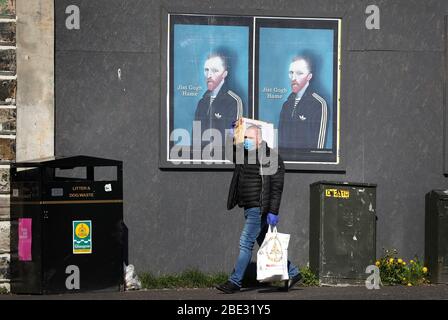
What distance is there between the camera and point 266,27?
1275 cm

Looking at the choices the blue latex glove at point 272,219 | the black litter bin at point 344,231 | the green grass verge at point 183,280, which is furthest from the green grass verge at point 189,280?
the blue latex glove at point 272,219

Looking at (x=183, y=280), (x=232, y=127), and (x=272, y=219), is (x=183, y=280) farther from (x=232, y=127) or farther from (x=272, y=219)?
(x=232, y=127)

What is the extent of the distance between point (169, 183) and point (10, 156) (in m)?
2.08

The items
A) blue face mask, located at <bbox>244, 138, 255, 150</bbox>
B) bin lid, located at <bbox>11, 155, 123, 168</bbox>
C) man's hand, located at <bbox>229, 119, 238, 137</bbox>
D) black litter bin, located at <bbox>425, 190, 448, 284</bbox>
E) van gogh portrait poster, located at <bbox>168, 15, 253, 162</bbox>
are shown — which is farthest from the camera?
van gogh portrait poster, located at <bbox>168, 15, 253, 162</bbox>

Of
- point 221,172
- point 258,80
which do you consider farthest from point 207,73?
point 221,172

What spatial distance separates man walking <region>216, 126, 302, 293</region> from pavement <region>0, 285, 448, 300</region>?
341 mm

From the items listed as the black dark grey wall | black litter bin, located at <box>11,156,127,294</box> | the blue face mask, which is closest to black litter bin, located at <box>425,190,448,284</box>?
the black dark grey wall

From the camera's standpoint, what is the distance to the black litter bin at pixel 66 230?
11258mm

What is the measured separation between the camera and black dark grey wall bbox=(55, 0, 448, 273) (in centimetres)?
1251

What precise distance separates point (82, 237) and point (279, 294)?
8.04ft

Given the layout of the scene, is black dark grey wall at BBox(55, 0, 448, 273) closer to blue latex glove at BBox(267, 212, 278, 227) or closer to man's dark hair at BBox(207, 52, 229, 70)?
man's dark hair at BBox(207, 52, 229, 70)

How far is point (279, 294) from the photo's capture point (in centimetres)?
1149

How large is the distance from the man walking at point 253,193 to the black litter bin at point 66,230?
1.38 m

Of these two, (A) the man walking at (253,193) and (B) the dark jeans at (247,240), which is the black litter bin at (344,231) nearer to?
(A) the man walking at (253,193)
